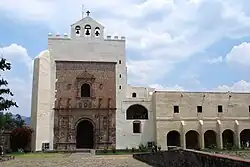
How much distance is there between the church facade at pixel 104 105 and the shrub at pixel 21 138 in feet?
2.96

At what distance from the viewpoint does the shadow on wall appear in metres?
6.48

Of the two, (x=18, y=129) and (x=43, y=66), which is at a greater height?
(x=43, y=66)

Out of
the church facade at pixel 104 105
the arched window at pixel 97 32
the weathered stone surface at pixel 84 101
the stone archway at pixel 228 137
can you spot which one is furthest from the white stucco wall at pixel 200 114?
the arched window at pixel 97 32

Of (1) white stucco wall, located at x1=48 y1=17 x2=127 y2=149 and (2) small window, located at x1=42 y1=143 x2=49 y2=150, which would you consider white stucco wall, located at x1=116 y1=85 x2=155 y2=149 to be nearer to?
(1) white stucco wall, located at x1=48 y1=17 x2=127 y2=149

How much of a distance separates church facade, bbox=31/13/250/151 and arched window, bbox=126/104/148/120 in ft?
0.42

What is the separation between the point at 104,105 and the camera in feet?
120

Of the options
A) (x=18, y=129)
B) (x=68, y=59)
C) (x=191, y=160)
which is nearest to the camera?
(x=191, y=160)

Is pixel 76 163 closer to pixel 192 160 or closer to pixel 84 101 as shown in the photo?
pixel 192 160

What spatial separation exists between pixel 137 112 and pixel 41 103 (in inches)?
431

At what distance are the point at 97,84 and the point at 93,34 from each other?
572 cm

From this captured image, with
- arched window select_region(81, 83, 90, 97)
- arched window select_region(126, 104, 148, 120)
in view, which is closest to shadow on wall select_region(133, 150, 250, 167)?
arched window select_region(81, 83, 90, 97)

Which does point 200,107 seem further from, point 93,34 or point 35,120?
point 35,120

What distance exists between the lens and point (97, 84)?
36969 mm

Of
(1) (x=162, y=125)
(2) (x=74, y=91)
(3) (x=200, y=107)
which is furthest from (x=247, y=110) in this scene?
(2) (x=74, y=91)
